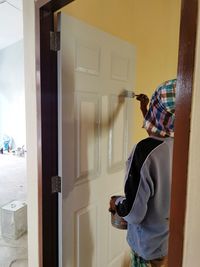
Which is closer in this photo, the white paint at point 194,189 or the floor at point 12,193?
the white paint at point 194,189

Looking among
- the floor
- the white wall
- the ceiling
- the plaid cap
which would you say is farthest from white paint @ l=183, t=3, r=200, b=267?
the white wall

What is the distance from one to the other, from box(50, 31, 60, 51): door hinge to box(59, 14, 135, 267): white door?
25 mm

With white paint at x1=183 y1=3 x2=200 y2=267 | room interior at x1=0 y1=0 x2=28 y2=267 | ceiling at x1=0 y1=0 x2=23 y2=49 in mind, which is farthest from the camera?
ceiling at x1=0 y1=0 x2=23 y2=49

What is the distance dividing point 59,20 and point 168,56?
1.36 meters

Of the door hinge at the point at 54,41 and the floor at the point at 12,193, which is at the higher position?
the door hinge at the point at 54,41

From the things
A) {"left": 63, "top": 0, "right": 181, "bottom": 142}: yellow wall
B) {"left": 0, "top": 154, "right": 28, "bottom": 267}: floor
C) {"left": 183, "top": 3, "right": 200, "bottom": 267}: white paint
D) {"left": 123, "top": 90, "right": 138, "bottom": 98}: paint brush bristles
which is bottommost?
{"left": 0, "top": 154, "right": 28, "bottom": 267}: floor

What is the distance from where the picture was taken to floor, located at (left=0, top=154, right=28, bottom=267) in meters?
2.13

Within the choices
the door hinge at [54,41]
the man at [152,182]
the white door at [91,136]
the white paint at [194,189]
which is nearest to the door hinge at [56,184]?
the white door at [91,136]

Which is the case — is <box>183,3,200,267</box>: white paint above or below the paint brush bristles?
below

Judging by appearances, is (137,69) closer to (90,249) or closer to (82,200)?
(82,200)

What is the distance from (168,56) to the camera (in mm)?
2193

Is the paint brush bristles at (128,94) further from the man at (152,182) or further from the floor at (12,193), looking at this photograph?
the floor at (12,193)

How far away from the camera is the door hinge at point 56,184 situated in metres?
1.30

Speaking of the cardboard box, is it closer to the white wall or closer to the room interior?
the room interior
